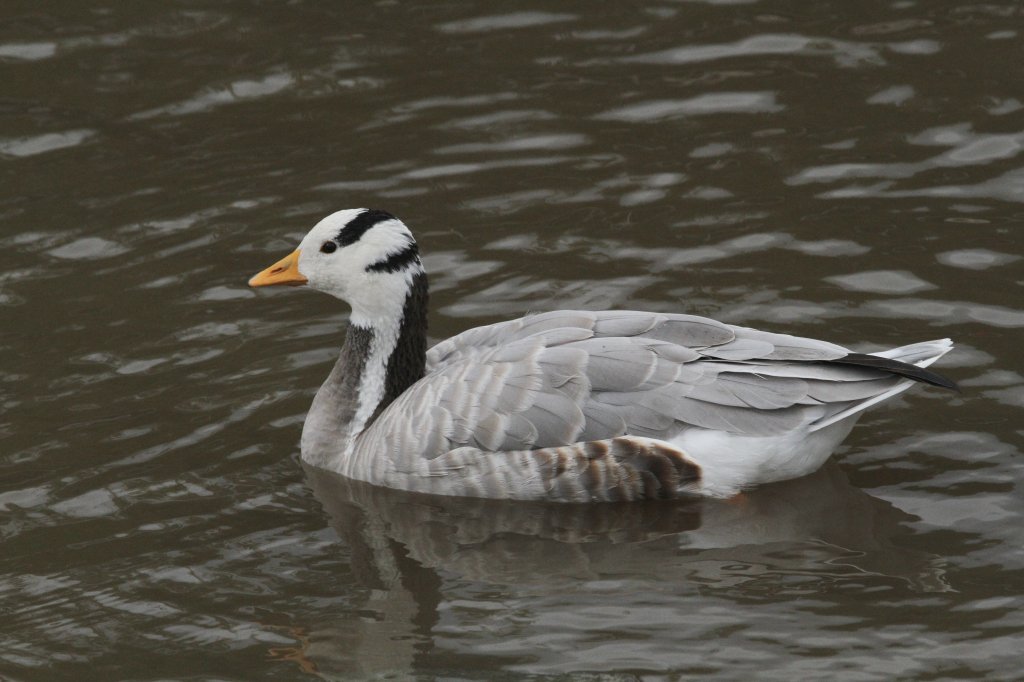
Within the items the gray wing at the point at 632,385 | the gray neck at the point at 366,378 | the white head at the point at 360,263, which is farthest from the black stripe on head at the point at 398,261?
the gray wing at the point at 632,385

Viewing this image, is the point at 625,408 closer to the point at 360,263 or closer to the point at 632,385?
the point at 632,385

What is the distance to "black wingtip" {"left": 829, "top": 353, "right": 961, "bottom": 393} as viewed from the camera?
8723mm

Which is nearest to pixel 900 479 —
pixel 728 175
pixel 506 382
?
pixel 506 382

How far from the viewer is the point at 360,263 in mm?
9938

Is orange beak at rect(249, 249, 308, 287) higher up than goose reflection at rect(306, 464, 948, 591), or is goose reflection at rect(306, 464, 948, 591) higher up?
orange beak at rect(249, 249, 308, 287)

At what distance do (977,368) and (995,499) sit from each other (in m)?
1.57

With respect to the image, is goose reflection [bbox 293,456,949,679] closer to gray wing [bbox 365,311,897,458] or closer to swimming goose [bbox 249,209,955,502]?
swimming goose [bbox 249,209,955,502]

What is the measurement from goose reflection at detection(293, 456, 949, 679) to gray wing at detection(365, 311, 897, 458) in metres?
0.47

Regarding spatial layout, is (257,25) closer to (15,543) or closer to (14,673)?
(15,543)

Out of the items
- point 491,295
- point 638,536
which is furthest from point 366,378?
point 638,536

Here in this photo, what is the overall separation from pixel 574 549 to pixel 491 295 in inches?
128

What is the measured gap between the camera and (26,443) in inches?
403

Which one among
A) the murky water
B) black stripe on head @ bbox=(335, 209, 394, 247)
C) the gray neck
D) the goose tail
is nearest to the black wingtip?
the goose tail

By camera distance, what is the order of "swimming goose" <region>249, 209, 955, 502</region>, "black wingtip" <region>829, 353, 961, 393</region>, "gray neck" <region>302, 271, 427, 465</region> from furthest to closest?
1. "gray neck" <region>302, 271, 427, 465</region>
2. "swimming goose" <region>249, 209, 955, 502</region>
3. "black wingtip" <region>829, 353, 961, 393</region>
